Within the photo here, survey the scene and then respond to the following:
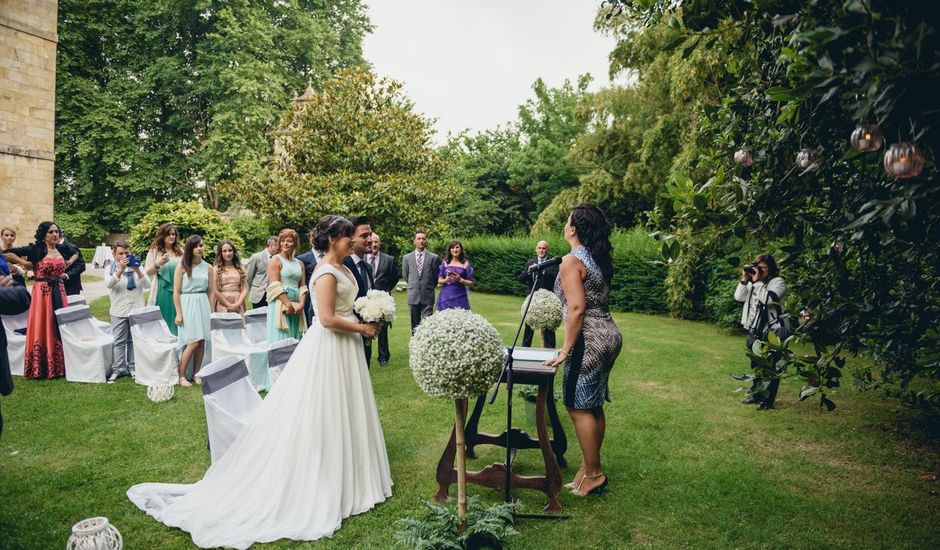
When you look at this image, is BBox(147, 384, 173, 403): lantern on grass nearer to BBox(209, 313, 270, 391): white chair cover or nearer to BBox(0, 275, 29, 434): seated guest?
BBox(209, 313, 270, 391): white chair cover

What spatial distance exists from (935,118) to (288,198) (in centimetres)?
1742

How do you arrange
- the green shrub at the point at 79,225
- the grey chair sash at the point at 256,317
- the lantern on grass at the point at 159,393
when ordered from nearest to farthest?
the lantern on grass at the point at 159,393 → the grey chair sash at the point at 256,317 → the green shrub at the point at 79,225

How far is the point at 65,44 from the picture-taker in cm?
2428

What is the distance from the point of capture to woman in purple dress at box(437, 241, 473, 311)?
10.1m

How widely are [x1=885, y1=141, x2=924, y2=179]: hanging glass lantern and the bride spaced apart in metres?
3.54

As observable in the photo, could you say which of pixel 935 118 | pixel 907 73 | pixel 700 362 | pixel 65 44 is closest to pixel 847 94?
pixel 907 73

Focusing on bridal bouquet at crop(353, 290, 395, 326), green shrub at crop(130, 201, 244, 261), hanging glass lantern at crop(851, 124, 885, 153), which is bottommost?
bridal bouquet at crop(353, 290, 395, 326)

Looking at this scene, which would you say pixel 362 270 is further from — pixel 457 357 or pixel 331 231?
pixel 457 357

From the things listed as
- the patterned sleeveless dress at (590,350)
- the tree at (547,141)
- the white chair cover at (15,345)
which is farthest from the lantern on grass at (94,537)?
the tree at (547,141)

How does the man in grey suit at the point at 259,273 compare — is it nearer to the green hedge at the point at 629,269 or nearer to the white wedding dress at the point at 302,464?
the white wedding dress at the point at 302,464

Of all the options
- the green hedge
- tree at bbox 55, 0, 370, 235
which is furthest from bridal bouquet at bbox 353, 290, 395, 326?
tree at bbox 55, 0, 370, 235

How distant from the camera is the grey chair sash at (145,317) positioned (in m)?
8.02

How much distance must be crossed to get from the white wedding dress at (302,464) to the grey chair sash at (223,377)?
57 cm

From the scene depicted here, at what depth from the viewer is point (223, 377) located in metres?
4.93
